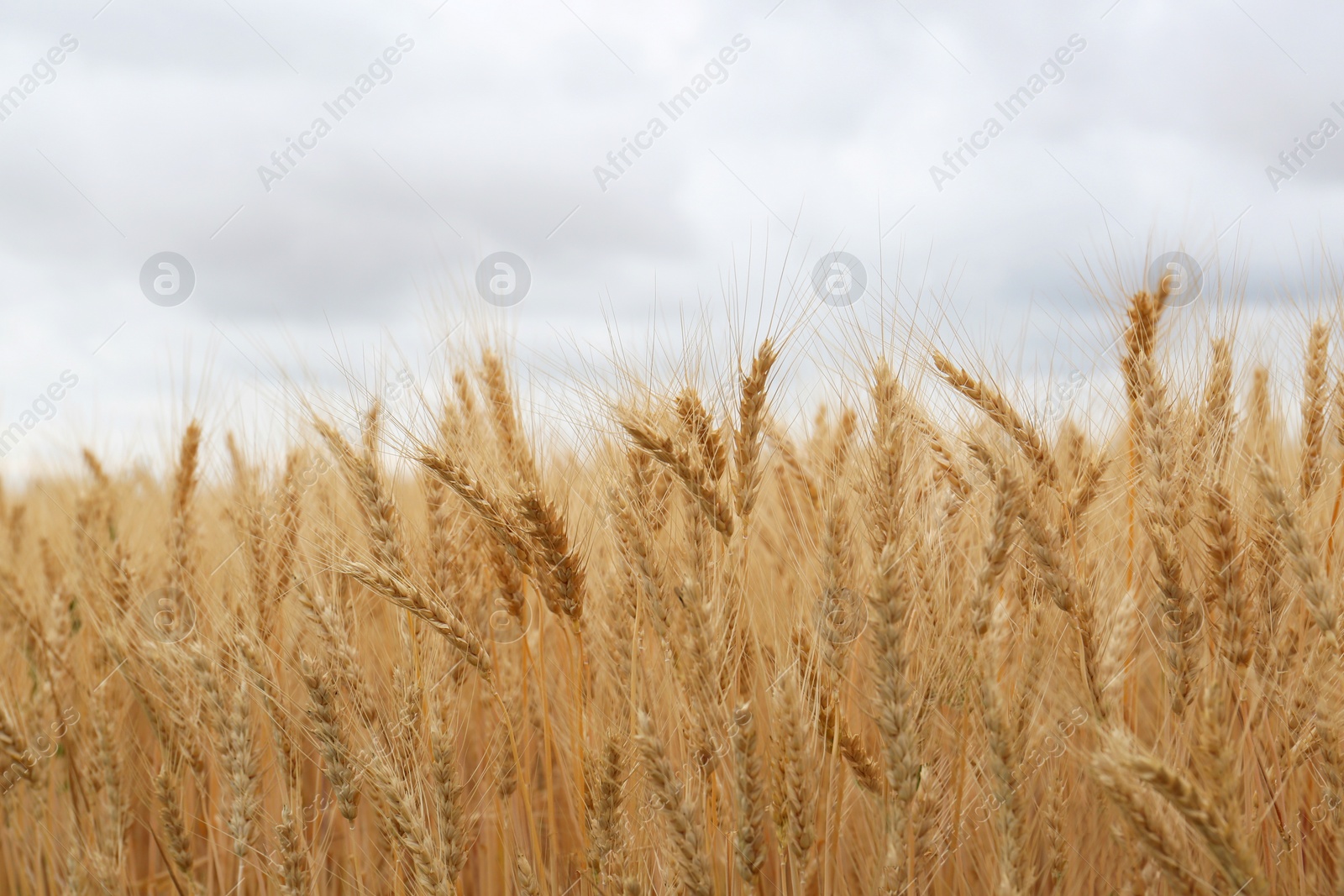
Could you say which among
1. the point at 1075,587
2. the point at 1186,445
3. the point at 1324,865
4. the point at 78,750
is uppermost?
the point at 1186,445

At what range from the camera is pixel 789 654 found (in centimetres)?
172

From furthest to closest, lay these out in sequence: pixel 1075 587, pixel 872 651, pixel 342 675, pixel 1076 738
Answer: pixel 1076 738 < pixel 342 675 < pixel 1075 587 < pixel 872 651

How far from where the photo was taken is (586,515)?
2.10m

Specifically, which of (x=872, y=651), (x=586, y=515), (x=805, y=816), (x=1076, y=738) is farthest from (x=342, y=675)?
(x=1076, y=738)

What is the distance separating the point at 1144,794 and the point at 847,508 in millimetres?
748

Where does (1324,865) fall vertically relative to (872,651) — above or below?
below

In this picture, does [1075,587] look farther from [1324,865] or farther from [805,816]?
[1324,865]

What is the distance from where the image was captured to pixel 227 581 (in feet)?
8.93

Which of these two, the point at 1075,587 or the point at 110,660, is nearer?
the point at 1075,587

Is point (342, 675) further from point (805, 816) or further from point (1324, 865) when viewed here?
point (1324, 865)

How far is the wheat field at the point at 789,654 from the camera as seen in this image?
155 cm

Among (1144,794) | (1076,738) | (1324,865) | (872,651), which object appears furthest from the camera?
(1076,738)

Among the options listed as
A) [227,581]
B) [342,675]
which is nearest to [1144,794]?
[342,675]

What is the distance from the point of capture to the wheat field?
5.08 ft
